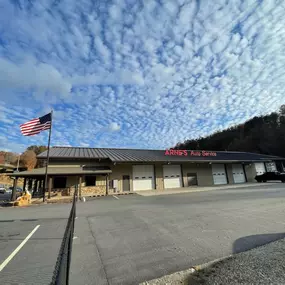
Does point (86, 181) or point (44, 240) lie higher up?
point (86, 181)

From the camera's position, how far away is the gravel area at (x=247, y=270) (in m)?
2.87

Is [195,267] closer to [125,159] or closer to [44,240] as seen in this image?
[44,240]

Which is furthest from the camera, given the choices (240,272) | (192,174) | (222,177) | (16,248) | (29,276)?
(222,177)

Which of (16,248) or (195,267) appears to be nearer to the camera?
(195,267)

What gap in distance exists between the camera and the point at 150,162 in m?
23.6

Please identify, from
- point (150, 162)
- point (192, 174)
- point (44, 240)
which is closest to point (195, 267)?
point (44, 240)

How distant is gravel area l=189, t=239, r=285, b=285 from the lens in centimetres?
287

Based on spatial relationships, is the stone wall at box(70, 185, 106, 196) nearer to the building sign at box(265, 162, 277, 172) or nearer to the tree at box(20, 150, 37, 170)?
the building sign at box(265, 162, 277, 172)

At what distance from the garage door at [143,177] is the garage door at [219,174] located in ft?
34.3

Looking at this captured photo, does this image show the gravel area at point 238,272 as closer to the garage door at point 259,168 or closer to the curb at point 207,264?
the curb at point 207,264

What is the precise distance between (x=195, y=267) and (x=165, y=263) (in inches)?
22.9

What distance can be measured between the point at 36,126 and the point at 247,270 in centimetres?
1658

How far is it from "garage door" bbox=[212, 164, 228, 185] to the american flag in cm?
2312

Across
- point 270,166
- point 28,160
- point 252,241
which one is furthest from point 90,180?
point 28,160
